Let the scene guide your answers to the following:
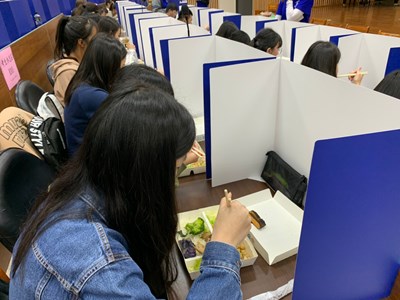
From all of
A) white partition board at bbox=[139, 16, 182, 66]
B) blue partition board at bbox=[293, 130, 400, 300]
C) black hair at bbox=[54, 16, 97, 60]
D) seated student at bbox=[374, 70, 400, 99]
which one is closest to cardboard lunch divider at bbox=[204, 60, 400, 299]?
blue partition board at bbox=[293, 130, 400, 300]

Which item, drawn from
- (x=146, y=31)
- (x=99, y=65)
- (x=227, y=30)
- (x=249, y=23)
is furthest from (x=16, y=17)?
(x=249, y=23)

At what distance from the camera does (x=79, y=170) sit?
0.58m

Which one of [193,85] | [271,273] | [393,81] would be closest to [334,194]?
[271,273]

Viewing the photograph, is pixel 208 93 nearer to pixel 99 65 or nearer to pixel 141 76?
pixel 141 76

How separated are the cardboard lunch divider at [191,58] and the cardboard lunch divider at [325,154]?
24.4 inches

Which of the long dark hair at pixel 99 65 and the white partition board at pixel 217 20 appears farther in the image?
the white partition board at pixel 217 20

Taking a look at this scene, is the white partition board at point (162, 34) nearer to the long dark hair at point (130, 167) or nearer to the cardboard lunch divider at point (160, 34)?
the cardboard lunch divider at point (160, 34)

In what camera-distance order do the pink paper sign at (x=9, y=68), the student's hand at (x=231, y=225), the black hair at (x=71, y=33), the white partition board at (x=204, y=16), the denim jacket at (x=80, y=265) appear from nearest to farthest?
1. the denim jacket at (x=80, y=265)
2. the student's hand at (x=231, y=225)
3. the pink paper sign at (x=9, y=68)
4. the black hair at (x=71, y=33)
5. the white partition board at (x=204, y=16)

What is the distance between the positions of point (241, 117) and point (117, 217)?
27.1 inches

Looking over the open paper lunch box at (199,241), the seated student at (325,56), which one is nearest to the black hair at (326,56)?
the seated student at (325,56)

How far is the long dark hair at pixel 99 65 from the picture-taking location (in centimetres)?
133

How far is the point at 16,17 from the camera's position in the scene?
2285mm

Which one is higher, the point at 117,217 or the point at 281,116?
the point at 117,217

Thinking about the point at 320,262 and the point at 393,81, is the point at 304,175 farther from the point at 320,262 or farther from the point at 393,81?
the point at 393,81
